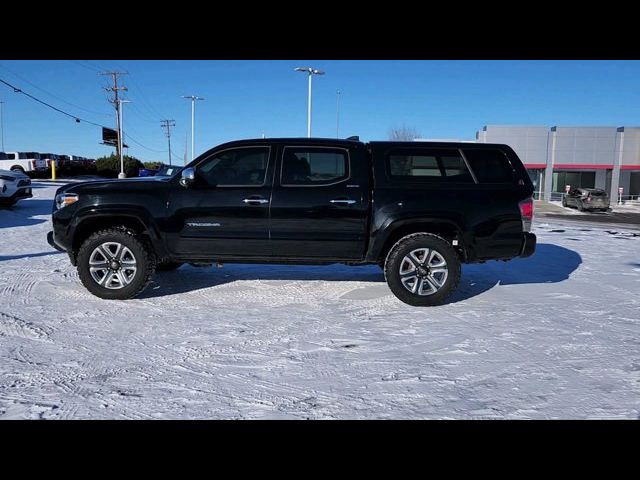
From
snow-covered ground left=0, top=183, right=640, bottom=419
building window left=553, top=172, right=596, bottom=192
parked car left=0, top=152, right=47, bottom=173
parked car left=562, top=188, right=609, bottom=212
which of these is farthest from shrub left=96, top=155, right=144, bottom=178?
snow-covered ground left=0, top=183, right=640, bottom=419

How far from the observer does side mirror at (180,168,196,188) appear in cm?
519

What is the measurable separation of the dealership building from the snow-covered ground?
3585cm

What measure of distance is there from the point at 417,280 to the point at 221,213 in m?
2.37

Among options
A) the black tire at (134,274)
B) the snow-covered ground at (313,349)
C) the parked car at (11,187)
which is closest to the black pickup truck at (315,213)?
the black tire at (134,274)

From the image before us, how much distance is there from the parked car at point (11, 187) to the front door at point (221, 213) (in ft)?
33.8

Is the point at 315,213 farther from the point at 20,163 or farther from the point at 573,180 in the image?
the point at 573,180

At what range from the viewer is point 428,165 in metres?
5.42

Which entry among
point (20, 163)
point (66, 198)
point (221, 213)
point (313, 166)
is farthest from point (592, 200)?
point (20, 163)

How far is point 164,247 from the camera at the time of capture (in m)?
5.38

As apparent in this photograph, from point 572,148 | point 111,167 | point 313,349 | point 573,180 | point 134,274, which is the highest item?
point 572,148

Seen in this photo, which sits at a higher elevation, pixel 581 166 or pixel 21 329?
pixel 581 166

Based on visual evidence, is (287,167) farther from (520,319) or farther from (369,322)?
(520,319)
